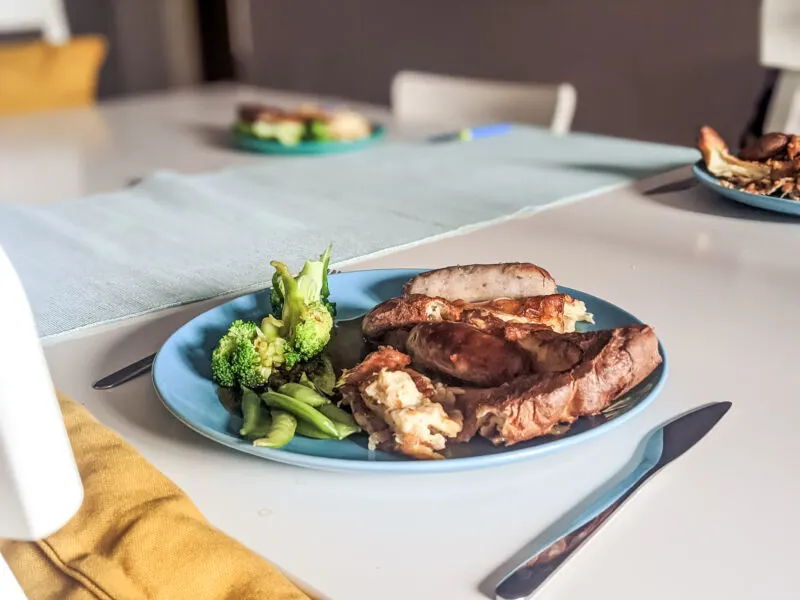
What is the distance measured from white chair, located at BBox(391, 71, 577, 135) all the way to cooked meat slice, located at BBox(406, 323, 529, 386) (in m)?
1.51

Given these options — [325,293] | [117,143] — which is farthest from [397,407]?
[117,143]

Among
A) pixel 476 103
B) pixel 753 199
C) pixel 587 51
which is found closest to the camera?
pixel 753 199

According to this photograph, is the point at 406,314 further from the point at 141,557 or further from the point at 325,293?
the point at 141,557

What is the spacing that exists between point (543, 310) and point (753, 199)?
65 centimetres

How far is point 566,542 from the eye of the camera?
568mm

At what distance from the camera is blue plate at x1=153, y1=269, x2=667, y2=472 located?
617mm

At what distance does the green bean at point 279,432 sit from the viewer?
64cm

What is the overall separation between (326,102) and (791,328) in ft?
6.09

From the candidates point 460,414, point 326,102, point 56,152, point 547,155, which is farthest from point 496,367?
point 326,102

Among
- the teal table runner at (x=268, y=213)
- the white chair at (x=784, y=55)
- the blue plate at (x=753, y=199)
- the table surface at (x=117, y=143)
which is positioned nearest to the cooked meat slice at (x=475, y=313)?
the teal table runner at (x=268, y=213)

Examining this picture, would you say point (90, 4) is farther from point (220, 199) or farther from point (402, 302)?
point (402, 302)

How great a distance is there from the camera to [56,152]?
195cm

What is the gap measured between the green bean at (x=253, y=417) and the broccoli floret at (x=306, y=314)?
7 cm

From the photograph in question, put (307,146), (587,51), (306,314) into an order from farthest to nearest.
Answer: (587,51), (307,146), (306,314)
